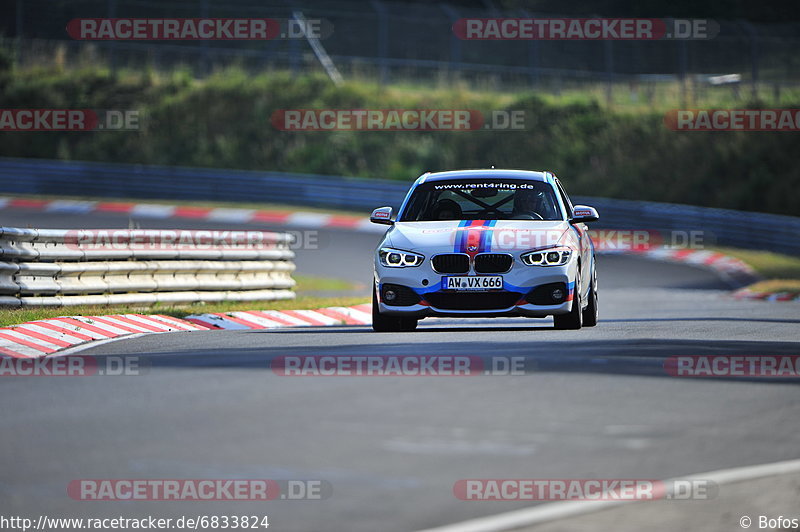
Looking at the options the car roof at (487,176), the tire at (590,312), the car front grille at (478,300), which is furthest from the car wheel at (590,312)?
the car front grille at (478,300)

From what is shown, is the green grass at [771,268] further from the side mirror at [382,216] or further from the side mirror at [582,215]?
the side mirror at [382,216]

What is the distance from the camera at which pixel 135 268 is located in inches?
626

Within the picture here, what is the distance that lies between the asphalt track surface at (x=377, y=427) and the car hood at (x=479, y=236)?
1538mm

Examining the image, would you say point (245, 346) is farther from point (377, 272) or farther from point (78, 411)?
point (78, 411)

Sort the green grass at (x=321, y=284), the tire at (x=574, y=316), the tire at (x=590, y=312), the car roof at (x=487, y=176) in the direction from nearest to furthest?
the tire at (x=574, y=316), the tire at (x=590, y=312), the car roof at (x=487, y=176), the green grass at (x=321, y=284)

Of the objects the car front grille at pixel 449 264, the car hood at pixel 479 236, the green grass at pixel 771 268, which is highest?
the car hood at pixel 479 236

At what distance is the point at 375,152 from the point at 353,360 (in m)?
33.1

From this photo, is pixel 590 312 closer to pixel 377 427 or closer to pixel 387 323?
pixel 387 323

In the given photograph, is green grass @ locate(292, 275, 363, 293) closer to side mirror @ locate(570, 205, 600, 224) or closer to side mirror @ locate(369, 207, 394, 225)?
side mirror @ locate(369, 207, 394, 225)

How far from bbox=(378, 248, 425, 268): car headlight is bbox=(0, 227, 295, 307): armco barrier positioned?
12.6ft

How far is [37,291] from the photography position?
14.5 metres

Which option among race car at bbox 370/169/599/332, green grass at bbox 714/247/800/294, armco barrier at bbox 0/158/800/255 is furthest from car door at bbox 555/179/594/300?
armco barrier at bbox 0/158/800/255

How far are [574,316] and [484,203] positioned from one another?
1.79 meters

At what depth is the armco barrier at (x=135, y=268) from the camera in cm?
1438
